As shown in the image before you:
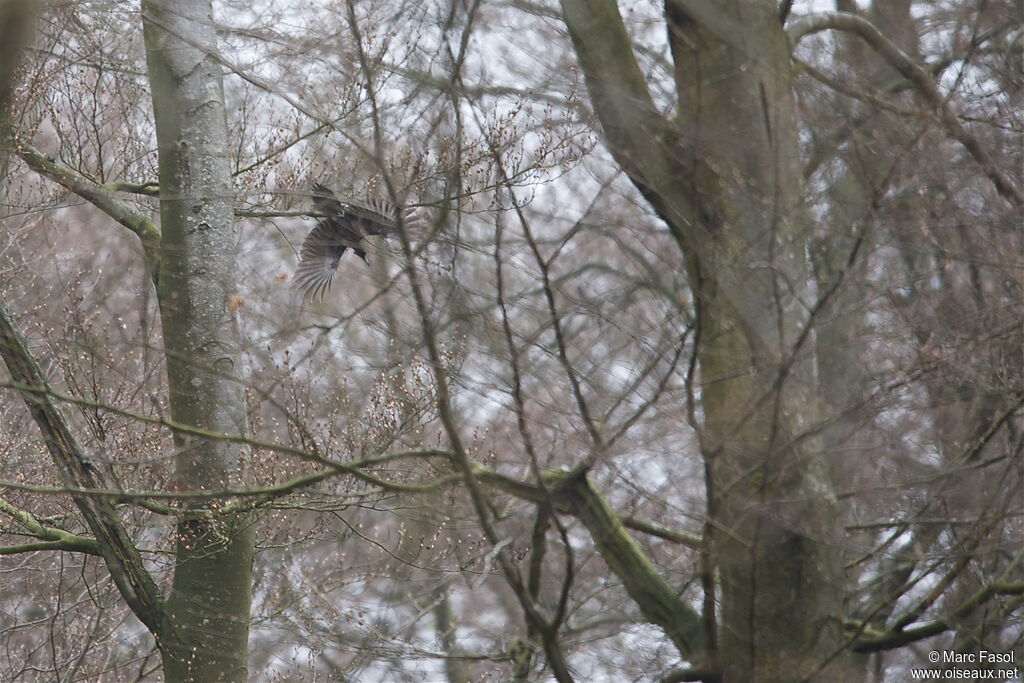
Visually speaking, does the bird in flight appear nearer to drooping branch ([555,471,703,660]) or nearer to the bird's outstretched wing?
the bird's outstretched wing

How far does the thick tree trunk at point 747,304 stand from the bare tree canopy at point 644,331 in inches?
0.4

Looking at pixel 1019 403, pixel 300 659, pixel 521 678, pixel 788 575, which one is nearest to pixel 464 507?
pixel 521 678

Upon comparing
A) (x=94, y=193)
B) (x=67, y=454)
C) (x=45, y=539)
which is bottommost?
(x=45, y=539)

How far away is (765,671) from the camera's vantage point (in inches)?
141

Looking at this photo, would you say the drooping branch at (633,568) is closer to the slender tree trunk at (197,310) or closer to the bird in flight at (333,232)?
the bird in flight at (333,232)

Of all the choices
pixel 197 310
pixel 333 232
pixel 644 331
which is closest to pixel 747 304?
pixel 644 331

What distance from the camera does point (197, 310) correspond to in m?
4.29

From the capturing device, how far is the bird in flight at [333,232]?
3.48 meters

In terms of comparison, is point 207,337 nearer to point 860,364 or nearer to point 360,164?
point 360,164

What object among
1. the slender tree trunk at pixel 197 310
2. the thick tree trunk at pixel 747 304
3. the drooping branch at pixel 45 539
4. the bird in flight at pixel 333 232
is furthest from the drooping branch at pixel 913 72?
the drooping branch at pixel 45 539

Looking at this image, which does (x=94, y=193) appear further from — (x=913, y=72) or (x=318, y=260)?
(x=913, y=72)

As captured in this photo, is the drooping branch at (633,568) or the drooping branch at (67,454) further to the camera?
the drooping branch at (67,454)

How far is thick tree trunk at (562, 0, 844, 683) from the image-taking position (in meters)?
3.23

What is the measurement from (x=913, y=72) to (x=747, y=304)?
1.06m
